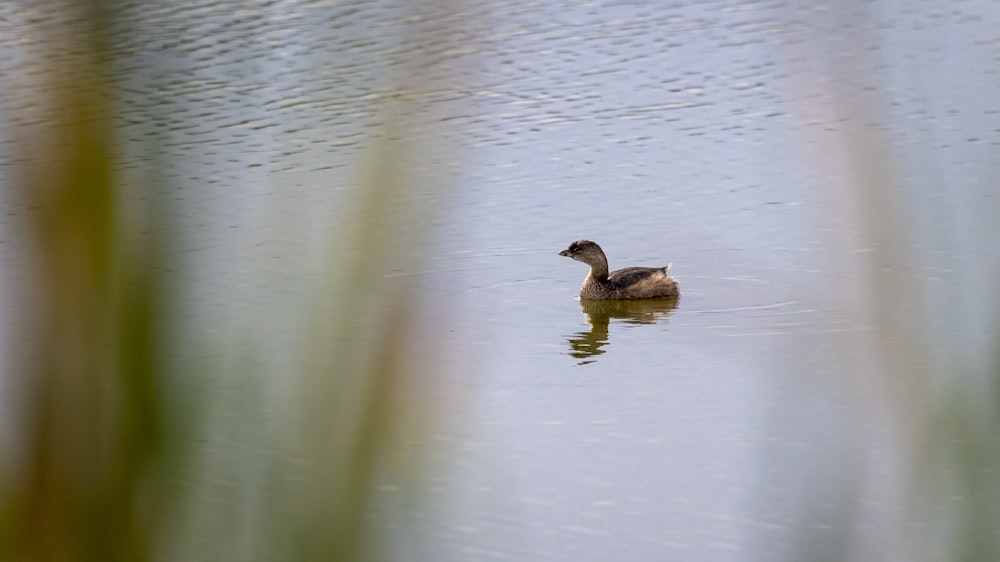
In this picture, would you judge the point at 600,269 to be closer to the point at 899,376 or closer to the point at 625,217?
the point at 625,217

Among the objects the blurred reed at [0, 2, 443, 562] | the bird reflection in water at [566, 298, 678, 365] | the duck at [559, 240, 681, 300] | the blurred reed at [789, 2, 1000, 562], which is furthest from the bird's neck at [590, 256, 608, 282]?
the blurred reed at [0, 2, 443, 562]

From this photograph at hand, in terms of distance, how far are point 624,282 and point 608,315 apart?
29 cm

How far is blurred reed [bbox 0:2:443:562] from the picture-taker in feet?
4.02

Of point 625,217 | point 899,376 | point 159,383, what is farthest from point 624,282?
point 159,383

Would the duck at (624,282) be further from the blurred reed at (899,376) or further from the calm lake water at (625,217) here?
the blurred reed at (899,376)

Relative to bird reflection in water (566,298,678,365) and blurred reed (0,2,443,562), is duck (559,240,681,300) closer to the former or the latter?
bird reflection in water (566,298,678,365)

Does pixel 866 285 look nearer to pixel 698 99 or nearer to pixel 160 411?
pixel 160 411

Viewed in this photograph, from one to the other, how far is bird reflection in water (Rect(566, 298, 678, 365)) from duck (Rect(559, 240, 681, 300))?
0.05 meters

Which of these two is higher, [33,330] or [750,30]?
[750,30]

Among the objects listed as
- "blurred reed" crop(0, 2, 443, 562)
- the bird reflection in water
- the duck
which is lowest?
the bird reflection in water

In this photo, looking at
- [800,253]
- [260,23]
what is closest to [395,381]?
[800,253]

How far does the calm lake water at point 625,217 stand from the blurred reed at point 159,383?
43mm

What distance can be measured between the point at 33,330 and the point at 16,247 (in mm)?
89

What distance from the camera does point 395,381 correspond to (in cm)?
132
